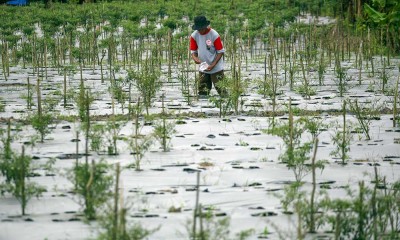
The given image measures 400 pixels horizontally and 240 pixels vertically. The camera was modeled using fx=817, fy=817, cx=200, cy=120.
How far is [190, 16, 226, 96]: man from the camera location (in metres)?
10.5

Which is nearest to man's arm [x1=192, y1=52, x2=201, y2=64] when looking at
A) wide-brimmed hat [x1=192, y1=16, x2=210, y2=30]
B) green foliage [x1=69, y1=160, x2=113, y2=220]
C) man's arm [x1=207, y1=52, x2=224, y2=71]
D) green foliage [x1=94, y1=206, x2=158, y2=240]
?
man's arm [x1=207, y1=52, x2=224, y2=71]

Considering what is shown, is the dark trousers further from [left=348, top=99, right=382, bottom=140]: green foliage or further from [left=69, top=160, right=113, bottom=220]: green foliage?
[left=69, top=160, right=113, bottom=220]: green foliage

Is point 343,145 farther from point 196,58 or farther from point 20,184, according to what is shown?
point 196,58

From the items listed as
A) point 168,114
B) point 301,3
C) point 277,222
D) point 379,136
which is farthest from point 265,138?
point 301,3

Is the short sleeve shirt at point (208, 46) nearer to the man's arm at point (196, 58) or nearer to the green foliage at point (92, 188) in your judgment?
the man's arm at point (196, 58)

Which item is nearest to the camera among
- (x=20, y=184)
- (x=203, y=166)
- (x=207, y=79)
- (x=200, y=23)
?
(x=20, y=184)

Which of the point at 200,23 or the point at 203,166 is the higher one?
the point at 200,23

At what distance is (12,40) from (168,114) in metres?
8.96

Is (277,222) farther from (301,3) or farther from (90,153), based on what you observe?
(301,3)

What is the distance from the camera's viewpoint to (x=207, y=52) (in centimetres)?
1059

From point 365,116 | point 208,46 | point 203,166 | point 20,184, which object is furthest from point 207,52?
point 20,184

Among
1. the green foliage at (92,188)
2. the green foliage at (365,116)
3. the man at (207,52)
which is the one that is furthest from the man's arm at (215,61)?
the green foliage at (92,188)

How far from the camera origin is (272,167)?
20.5 feet

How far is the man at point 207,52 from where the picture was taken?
10.5m
